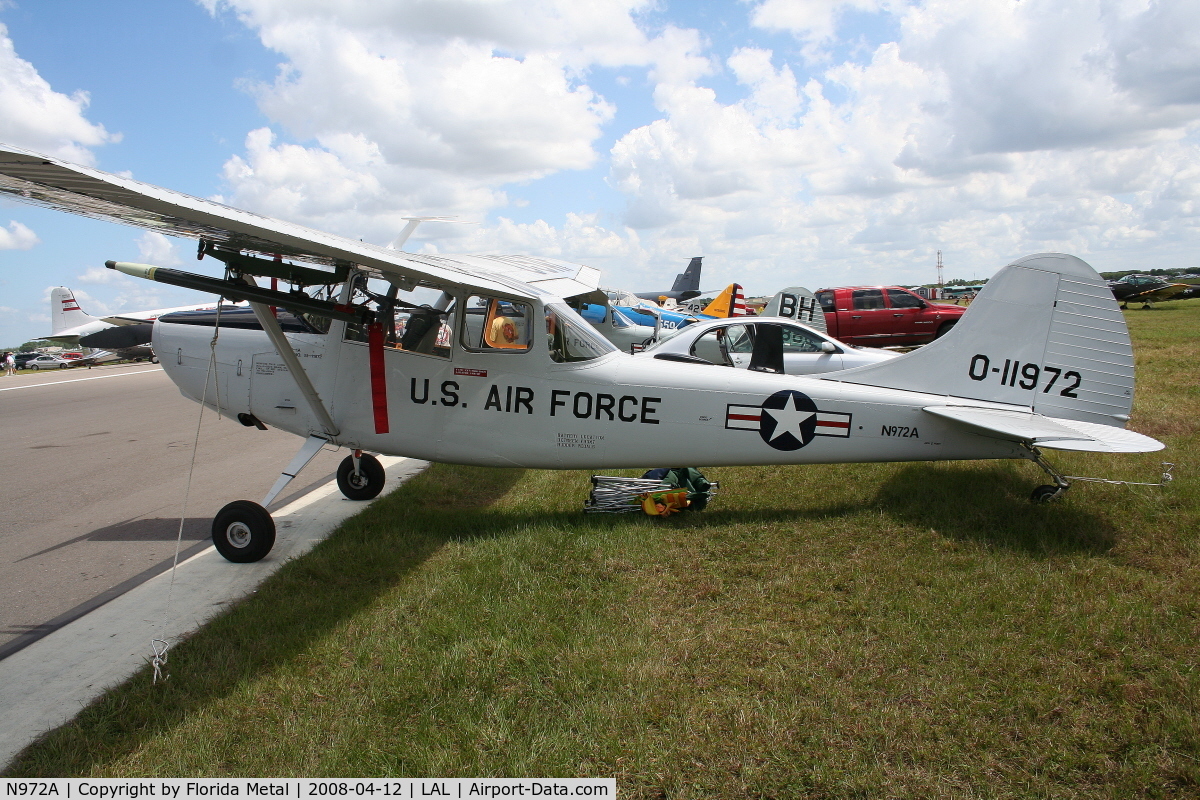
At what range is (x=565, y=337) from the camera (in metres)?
6.09

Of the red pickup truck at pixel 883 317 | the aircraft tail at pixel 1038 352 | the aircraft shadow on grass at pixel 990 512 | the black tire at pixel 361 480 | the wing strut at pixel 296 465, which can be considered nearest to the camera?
the aircraft shadow on grass at pixel 990 512

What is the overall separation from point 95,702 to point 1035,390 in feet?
23.0

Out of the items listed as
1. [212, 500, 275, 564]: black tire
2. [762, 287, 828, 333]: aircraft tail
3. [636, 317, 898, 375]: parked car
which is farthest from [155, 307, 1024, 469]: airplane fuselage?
[762, 287, 828, 333]: aircraft tail

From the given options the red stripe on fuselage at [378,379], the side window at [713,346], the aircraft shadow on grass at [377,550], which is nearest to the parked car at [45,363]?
the side window at [713,346]

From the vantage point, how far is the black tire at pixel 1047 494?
575 centimetres

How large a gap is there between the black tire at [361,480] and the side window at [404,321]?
1.89 metres

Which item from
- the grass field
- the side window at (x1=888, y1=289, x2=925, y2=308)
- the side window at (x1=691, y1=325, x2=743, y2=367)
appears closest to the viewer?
the grass field

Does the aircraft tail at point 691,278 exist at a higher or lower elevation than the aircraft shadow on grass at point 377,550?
higher

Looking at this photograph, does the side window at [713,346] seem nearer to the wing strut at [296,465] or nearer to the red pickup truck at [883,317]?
the wing strut at [296,465]

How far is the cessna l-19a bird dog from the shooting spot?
5.83 metres

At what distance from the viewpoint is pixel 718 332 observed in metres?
11.4

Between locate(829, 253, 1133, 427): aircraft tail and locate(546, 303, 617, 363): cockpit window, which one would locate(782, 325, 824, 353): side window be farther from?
locate(546, 303, 617, 363): cockpit window

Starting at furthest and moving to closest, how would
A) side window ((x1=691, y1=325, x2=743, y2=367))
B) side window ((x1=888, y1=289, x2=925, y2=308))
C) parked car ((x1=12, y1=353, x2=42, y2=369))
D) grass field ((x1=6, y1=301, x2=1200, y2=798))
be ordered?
parked car ((x1=12, y1=353, x2=42, y2=369)), side window ((x1=888, y1=289, x2=925, y2=308)), side window ((x1=691, y1=325, x2=743, y2=367)), grass field ((x1=6, y1=301, x2=1200, y2=798))

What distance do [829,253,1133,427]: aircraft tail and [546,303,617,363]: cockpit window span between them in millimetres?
2283
